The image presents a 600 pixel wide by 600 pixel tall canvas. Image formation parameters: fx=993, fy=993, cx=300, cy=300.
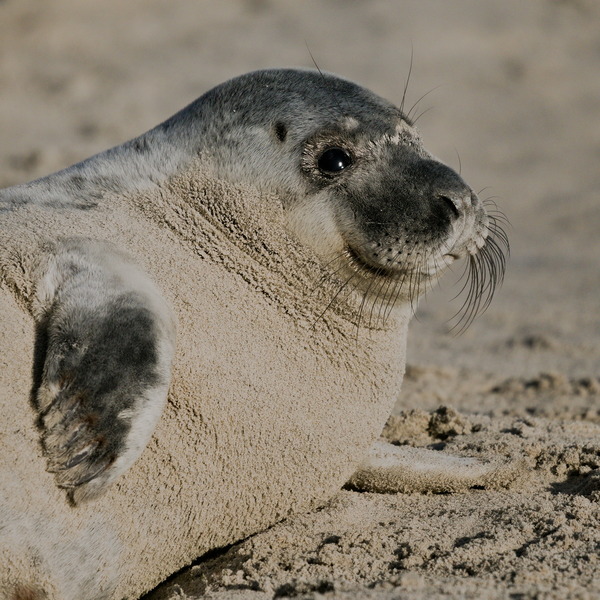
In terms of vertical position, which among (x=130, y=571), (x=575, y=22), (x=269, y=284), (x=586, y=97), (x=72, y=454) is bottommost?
(x=130, y=571)

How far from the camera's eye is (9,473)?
308 cm

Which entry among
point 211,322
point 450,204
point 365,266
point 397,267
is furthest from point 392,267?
point 211,322

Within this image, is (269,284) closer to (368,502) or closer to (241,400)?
(241,400)

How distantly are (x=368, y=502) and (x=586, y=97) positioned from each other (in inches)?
546

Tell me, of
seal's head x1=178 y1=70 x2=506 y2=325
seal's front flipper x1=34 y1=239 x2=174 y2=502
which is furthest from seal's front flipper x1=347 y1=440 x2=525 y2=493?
seal's front flipper x1=34 y1=239 x2=174 y2=502

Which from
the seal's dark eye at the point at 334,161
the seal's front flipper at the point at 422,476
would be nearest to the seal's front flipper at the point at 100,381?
the seal's dark eye at the point at 334,161

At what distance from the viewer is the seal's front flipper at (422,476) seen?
4.12 meters

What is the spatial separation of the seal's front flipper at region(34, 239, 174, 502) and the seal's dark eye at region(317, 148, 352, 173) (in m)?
0.99

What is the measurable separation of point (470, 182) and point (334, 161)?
33.0 feet

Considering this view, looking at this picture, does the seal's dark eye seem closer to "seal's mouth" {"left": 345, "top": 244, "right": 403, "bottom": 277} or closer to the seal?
the seal

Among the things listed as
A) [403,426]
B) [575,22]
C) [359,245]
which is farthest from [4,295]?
[575,22]

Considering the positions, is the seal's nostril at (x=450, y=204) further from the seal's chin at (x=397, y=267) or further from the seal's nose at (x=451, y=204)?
the seal's chin at (x=397, y=267)

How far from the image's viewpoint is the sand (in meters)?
3.30

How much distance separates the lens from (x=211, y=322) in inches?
139
